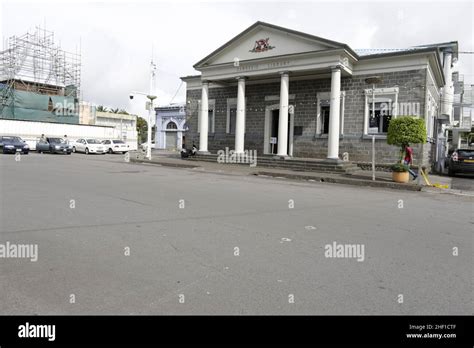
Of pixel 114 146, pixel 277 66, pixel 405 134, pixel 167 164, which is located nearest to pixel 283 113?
pixel 277 66

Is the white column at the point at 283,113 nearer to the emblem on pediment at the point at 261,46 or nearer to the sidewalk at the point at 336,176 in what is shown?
the sidewalk at the point at 336,176

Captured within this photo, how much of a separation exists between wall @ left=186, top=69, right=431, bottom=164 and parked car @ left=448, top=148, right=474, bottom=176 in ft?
4.74

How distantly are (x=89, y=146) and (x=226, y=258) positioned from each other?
3469 cm

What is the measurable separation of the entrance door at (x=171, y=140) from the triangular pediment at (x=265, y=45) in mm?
19412

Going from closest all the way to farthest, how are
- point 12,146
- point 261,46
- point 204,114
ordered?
1. point 261,46
2. point 204,114
3. point 12,146

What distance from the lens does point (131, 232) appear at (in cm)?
631

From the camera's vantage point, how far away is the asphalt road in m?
3.78

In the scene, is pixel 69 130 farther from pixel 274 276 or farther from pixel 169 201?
pixel 274 276

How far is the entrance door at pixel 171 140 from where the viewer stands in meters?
44.3

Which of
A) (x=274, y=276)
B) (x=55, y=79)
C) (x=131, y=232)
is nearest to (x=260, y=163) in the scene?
(x=131, y=232)

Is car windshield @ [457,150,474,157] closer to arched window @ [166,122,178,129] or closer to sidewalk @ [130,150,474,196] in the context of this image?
sidewalk @ [130,150,474,196]

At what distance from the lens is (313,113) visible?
23.2m

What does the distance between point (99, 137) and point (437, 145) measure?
3667 centimetres

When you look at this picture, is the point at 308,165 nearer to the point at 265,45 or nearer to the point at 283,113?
the point at 283,113
